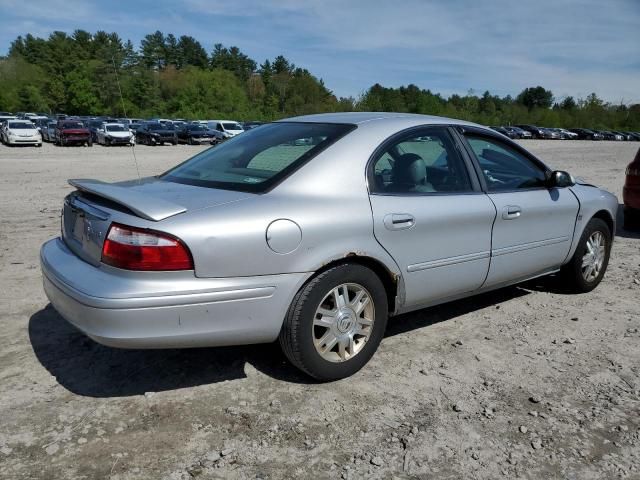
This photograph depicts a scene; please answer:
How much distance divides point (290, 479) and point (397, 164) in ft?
6.63

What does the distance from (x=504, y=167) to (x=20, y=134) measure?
30.4 meters

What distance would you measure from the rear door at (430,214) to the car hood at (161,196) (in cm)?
91

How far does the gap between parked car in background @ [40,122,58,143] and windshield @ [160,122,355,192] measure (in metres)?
33.1

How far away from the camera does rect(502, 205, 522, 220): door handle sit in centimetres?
401

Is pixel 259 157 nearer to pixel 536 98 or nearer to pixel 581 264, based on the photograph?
pixel 581 264

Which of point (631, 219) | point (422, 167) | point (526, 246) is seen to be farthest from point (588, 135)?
point (422, 167)

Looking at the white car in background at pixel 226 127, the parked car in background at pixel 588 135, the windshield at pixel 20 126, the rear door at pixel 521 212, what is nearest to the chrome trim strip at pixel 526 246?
the rear door at pixel 521 212

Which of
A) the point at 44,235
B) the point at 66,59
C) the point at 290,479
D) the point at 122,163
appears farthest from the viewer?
the point at 66,59

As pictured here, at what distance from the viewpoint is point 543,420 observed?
9.67 feet

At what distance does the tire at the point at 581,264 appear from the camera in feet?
15.9

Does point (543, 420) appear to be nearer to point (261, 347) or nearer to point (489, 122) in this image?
point (261, 347)

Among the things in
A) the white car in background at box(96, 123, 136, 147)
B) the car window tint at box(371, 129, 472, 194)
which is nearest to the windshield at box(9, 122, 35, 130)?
the white car in background at box(96, 123, 136, 147)

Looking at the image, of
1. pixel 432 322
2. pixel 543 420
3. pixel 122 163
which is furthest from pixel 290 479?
pixel 122 163

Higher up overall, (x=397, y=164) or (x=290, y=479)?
(x=397, y=164)
